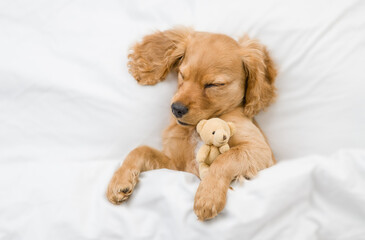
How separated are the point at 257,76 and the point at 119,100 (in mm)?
767

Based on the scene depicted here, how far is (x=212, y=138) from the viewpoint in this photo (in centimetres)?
173

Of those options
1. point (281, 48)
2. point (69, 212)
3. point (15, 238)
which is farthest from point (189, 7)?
point (15, 238)

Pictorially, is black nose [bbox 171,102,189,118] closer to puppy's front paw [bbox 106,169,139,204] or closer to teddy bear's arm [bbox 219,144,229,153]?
teddy bear's arm [bbox 219,144,229,153]

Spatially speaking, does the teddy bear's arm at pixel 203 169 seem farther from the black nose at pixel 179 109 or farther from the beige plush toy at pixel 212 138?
the black nose at pixel 179 109

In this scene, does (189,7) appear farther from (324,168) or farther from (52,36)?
(324,168)

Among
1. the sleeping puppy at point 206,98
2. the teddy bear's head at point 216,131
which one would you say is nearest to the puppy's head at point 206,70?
the sleeping puppy at point 206,98

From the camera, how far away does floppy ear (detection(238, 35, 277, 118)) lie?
1.98m

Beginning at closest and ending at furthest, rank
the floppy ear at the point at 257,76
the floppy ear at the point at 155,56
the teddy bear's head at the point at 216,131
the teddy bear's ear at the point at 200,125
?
the teddy bear's head at the point at 216,131
the teddy bear's ear at the point at 200,125
the floppy ear at the point at 257,76
the floppy ear at the point at 155,56

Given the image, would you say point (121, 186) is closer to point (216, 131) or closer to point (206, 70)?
point (216, 131)

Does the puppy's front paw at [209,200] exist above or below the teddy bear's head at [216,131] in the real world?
below

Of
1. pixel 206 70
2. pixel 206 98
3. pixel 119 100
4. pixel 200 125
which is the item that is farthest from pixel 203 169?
pixel 119 100

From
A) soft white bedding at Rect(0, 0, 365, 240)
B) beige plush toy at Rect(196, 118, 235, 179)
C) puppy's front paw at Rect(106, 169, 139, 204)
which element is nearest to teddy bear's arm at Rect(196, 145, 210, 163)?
beige plush toy at Rect(196, 118, 235, 179)

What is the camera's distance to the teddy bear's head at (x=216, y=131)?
169 cm

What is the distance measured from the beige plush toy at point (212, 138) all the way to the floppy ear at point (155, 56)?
48cm
